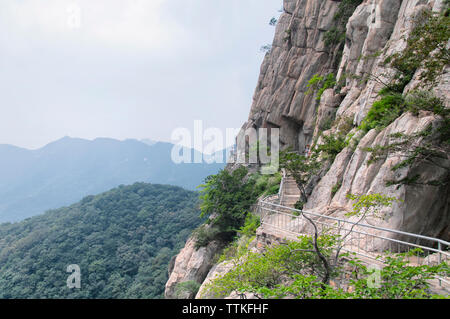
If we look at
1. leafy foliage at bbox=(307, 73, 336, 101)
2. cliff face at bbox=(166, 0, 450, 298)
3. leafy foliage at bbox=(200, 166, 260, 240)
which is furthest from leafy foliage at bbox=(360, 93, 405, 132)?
leafy foliage at bbox=(307, 73, 336, 101)

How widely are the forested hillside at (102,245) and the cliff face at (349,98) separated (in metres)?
13.1

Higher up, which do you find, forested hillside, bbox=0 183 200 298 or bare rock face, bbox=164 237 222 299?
bare rock face, bbox=164 237 222 299

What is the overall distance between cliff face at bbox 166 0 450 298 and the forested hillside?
1307 centimetres

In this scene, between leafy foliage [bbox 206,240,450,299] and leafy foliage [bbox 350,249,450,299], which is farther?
leafy foliage [bbox 206,240,450,299]

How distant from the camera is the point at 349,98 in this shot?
49.4 ft

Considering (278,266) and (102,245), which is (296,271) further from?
(102,245)

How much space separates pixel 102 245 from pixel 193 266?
87.5ft

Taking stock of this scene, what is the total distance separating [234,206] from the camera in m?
17.2

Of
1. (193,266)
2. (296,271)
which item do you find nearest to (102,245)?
(193,266)

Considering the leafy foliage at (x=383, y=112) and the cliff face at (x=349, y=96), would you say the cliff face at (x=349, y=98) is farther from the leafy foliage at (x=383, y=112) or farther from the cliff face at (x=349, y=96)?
the leafy foliage at (x=383, y=112)

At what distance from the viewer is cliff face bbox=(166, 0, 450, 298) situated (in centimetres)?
709

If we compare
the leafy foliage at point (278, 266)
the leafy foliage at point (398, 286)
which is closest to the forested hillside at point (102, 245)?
the leafy foliage at point (278, 266)

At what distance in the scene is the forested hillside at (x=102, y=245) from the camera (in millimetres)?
31906

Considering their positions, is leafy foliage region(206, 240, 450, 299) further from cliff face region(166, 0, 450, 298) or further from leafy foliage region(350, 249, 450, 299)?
cliff face region(166, 0, 450, 298)
